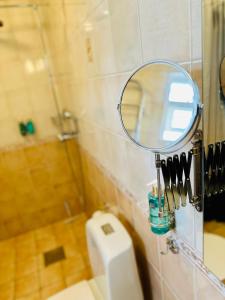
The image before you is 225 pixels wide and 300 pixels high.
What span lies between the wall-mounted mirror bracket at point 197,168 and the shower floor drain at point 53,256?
1688mm

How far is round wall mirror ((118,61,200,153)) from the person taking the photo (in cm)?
46

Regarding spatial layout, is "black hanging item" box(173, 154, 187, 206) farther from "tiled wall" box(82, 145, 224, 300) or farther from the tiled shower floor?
the tiled shower floor

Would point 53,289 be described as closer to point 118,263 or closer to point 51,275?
point 51,275

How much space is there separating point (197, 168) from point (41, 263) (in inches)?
71.4

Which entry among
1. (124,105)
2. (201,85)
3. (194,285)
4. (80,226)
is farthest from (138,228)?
(80,226)

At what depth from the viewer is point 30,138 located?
6.80 ft

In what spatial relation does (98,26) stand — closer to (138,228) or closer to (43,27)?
(138,228)

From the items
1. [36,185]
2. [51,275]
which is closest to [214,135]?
[51,275]

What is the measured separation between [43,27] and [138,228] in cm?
183

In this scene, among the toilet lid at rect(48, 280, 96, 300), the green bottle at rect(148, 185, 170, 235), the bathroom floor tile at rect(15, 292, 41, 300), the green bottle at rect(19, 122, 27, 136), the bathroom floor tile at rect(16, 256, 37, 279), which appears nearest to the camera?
the green bottle at rect(148, 185, 170, 235)

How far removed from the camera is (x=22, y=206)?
86.0 inches

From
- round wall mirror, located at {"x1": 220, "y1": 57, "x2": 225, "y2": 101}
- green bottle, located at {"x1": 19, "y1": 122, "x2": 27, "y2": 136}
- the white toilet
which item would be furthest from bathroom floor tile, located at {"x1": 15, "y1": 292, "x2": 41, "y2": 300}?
round wall mirror, located at {"x1": 220, "y1": 57, "x2": 225, "y2": 101}

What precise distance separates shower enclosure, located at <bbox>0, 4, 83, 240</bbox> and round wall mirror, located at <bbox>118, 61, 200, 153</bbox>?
5.19ft

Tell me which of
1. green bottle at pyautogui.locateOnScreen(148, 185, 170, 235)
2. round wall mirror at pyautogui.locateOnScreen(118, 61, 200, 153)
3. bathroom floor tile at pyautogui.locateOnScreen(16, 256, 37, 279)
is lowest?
bathroom floor tile at pyautogui.locateOnScreen(16, 256, 37, 279)
